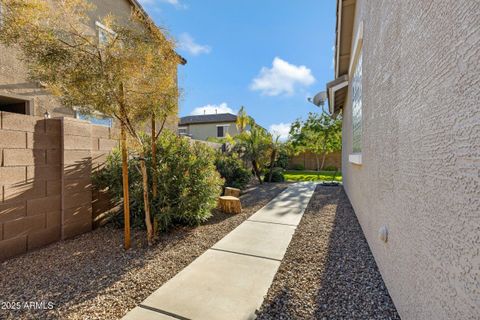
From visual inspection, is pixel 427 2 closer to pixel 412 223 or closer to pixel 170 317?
pixel 412 223

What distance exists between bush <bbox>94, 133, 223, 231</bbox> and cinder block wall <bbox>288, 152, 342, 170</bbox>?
17611 millimetres

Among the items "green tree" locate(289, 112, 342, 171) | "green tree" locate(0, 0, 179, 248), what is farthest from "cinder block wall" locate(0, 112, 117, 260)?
"green tree" locate(289, 112, 342, 171)

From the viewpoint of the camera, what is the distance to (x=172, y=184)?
4930mm

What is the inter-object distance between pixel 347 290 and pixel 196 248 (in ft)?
8.21

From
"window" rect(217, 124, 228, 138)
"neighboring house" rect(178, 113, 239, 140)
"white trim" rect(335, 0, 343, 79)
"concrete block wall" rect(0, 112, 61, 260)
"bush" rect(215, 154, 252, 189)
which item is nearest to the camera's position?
"concrete block wall" rect(0, 112, 61, 260)

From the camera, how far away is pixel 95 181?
503cm

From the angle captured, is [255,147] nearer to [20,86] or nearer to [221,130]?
[20,86]

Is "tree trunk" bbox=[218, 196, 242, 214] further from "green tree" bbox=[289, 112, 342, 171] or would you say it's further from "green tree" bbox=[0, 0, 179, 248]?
"green tree" bbox=[289, 112, 342, 171]

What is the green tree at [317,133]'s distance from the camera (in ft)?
49.5

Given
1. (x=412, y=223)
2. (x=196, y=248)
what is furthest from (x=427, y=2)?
(x=196, y=248)

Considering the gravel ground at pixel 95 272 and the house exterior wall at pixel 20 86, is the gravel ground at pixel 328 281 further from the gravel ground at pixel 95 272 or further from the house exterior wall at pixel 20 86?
the house exterior wall at pixel 20 86

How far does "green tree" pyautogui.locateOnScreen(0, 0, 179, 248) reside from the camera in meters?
3.02

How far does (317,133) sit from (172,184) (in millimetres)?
13099

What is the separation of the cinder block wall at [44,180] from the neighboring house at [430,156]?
5431 millimetres
